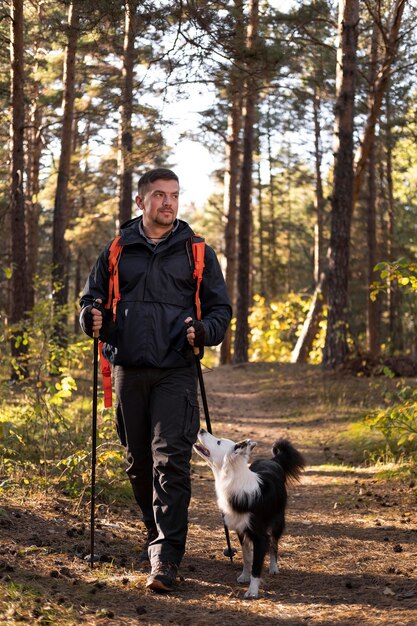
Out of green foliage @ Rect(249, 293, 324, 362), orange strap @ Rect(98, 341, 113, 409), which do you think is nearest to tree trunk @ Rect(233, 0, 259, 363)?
green foliage @ Rect(249, 293, 324, 362)

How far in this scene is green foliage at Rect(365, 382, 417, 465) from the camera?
678 cm

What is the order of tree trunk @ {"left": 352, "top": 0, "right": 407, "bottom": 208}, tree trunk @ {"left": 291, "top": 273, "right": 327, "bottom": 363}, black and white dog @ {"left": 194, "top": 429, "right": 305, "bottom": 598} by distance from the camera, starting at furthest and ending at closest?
tree trunk @ {"left": 291, "top": 273, "right": 327, "bottom": 363} < tree trunk @ {"left": 352, "top": 0, "right": 407, "bottom": 208} < black and white dog @ {"left": 194, "top": 429, "right": 305, "bottom": 598}

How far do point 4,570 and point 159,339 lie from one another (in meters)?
1.68

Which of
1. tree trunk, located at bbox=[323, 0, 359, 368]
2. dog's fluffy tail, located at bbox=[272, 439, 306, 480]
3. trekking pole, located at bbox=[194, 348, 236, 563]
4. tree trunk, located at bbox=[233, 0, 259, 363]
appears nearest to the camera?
trekking pole, located at bbox=[194, 348, 236, 563]

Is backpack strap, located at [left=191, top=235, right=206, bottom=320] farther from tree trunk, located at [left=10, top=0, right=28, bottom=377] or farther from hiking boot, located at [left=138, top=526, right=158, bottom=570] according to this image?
tree trunk, located at [left=10, top=0, right=28, bottom=377]

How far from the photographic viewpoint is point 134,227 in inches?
205

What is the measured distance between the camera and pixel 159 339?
4871mm

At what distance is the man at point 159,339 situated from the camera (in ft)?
15.8

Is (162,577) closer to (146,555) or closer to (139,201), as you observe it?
(146,555)

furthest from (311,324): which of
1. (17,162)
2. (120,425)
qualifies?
(120,425)

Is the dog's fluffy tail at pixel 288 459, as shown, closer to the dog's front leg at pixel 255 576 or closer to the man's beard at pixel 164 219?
the dog's front leg at pixel 255 576

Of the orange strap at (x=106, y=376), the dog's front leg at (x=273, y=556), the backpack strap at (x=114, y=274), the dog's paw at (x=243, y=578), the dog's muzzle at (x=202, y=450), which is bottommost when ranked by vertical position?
the dog's paw at (x=243, y=578)

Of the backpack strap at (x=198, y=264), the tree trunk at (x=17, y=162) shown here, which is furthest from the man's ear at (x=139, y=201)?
the tree trunk at (x=17, y=162)

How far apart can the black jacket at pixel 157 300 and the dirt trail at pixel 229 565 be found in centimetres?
140
